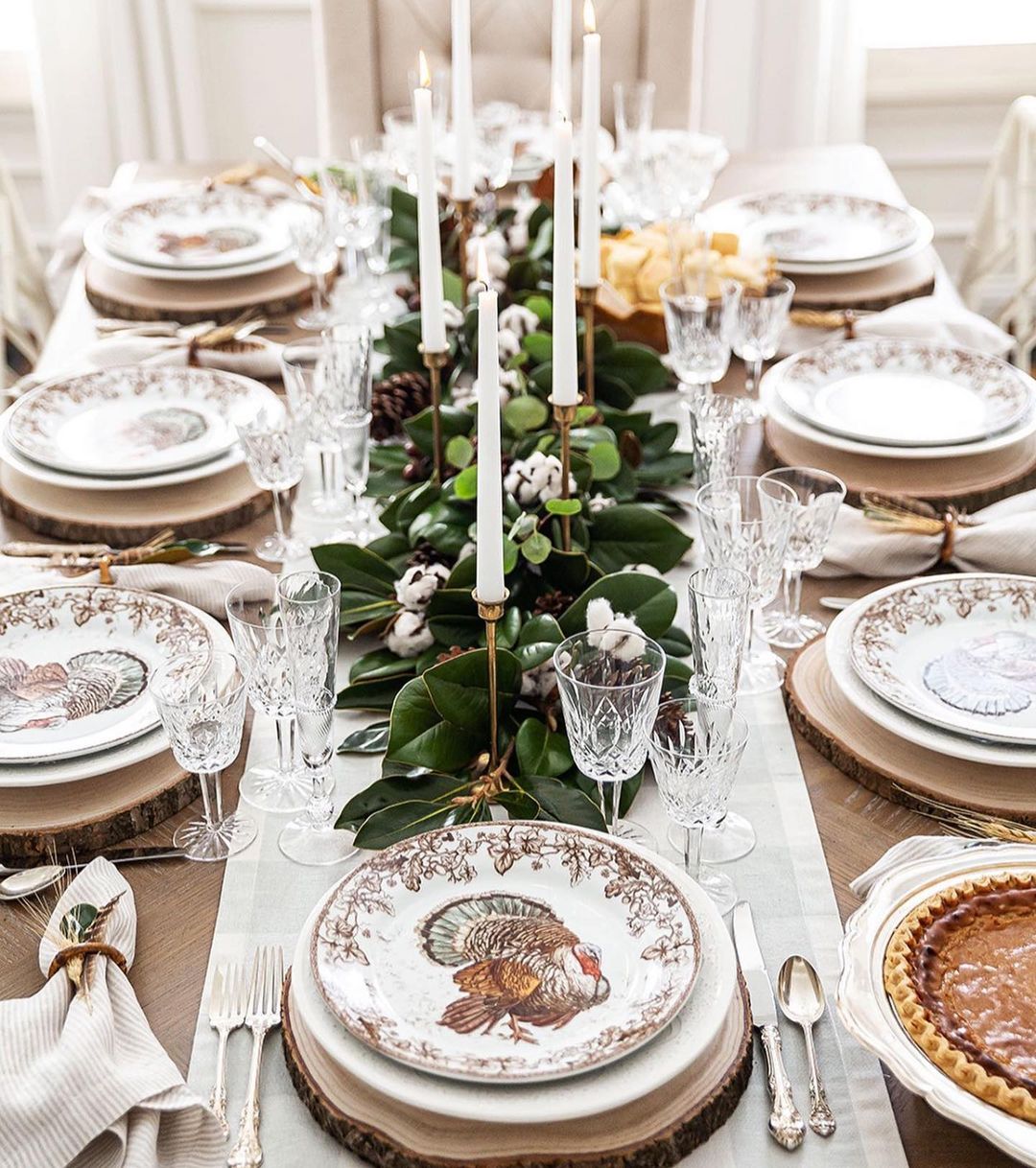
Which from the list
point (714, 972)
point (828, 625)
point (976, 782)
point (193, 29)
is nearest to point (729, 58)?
point (193, 29)

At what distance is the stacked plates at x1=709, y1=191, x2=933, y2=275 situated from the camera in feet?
6.79

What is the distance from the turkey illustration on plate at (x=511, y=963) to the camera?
839 millimetres

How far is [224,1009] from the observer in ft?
2.90

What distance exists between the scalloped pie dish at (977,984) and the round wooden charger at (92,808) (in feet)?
1.74

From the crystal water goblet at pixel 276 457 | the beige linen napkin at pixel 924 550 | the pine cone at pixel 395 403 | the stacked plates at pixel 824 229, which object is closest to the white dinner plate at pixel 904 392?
the beige linen napkin at pixel 924 550

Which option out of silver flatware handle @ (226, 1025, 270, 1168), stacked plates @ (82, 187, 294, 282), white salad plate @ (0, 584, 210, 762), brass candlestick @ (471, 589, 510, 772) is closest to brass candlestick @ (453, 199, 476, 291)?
stacked plates @ (82, 187, 294, 282)

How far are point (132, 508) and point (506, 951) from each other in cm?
80

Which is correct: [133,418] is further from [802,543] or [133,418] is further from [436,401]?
[802,543]

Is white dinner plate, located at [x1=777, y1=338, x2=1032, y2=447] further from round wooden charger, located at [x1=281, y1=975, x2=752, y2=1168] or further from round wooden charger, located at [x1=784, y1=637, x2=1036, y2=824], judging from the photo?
round wooden charger, located at [x1=281, y1=975, x2=752, y2=1168]

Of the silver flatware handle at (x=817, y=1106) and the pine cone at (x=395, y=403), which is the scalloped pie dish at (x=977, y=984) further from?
the pine cone at (x=395, y=403)

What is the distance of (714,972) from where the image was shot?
851mm

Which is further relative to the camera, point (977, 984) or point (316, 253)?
point (316, 253)

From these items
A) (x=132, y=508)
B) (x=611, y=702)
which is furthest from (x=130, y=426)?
(x=611, y=702)

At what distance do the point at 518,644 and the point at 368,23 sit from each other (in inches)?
77.3
